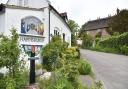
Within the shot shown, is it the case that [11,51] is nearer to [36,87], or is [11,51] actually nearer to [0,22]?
[36,87]

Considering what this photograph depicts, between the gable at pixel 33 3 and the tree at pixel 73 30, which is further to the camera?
the tree at pixel 73 30

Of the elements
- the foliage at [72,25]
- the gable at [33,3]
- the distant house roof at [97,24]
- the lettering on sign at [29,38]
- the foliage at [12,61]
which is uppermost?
the distant house roof at [97,24]

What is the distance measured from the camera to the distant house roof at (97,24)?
78562 millimetres

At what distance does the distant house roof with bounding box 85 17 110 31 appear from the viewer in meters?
78.6

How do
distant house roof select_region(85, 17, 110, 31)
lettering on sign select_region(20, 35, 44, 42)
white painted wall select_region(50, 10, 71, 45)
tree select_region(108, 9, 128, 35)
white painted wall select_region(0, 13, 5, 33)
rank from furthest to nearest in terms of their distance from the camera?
1. distant house roof select_region(85, 17, 110, 31)
2. tree select_region(108, 9, 128, 35)
3. white painted wall select_region(50, 10, 71, 45)
4. white painted wall select_region(0, 13, 5, 33)
5. lettering on sign select_region(20, 35, 44, 42)

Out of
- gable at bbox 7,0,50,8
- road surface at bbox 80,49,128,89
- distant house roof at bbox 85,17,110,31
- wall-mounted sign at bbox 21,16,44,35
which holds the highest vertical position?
distant house roof at bbox 85,17,110,31

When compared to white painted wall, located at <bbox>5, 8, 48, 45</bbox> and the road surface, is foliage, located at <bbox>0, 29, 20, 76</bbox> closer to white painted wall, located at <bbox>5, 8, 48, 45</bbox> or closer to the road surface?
the road surface

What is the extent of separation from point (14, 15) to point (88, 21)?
7066cm

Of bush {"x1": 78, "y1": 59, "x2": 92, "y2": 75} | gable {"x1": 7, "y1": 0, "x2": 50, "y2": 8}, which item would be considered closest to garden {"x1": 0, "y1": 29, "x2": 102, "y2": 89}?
bush {"x1": 78, "y1": 59, "x2": 92, "y2": 75}

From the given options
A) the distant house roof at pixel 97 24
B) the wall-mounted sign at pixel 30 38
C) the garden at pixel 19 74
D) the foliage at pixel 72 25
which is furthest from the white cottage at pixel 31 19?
the distant house roof at pixel 97 24

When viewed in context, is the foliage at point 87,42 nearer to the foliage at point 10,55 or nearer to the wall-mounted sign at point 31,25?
the wall-mounted sign at point 31,25

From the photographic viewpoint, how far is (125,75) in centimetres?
2189

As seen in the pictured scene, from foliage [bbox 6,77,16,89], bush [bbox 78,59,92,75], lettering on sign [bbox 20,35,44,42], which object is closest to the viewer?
foliage [bbox 6,77,16,89]

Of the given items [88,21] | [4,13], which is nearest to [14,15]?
[4,13]
